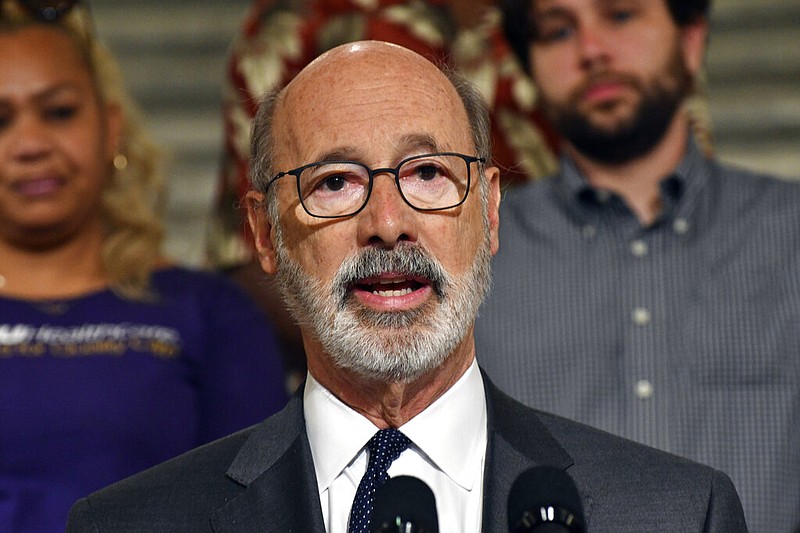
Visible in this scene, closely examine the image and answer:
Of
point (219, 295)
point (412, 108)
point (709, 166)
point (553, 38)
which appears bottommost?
point (219, 295)

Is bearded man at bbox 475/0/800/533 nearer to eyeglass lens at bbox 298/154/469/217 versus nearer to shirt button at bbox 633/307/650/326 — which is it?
shirt button at bbox 633/307/650/326

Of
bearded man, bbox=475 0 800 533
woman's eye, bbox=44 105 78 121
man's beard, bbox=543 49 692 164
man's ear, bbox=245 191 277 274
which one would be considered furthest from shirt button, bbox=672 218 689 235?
woman's eye, bbox=44 105 78 121

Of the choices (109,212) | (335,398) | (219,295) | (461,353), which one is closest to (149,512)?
(335,398)

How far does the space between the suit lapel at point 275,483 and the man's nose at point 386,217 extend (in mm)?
312

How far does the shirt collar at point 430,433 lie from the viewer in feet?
7.18

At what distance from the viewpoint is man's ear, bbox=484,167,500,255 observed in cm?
237

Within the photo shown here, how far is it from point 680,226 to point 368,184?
1237 mm

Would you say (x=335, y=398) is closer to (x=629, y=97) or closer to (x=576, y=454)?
(x=576, y=454)

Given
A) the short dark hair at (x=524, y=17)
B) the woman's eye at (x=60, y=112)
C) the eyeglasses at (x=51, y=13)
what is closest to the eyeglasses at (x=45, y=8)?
the eyeglasses at (x=51, y=13)

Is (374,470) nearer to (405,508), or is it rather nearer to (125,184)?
(405,508)

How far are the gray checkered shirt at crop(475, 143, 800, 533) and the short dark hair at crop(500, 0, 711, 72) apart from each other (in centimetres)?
33

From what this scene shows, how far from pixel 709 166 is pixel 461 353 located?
1.30 meters

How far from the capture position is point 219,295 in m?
3.46

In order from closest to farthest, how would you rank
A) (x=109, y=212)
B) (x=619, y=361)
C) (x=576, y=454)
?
(x=576, y=454) → (x=619, y=361) → (x=109, y=212)
